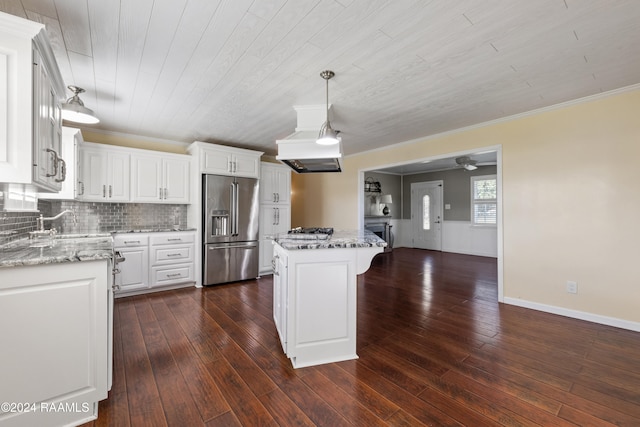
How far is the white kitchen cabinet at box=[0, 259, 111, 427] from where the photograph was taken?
1.31 meters

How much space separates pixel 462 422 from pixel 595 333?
2.14 m

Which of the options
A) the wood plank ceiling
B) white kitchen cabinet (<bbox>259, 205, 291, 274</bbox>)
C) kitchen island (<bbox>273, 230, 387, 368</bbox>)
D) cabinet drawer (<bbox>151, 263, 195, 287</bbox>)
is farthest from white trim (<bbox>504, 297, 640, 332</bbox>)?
cabinet drawer (<bbox>151, 263, 195, 287</bbox>)

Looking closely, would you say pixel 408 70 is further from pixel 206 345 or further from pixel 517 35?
pixel 206 345

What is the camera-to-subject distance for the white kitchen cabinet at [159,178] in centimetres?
393

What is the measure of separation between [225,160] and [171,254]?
1.64 m

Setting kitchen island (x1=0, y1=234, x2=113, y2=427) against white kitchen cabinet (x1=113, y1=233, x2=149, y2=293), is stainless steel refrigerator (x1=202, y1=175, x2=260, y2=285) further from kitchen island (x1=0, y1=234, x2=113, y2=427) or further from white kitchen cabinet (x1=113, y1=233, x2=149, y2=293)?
kitchen island (x1=0, y1=234, x2=113, y2=427)

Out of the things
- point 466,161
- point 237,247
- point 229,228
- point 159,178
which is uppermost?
point 466,161

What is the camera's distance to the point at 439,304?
3.34 m

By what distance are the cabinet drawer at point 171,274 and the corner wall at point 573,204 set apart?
4.40m

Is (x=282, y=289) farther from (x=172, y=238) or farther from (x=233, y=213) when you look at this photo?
(x=172, y=238)

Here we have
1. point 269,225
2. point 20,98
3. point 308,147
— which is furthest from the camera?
Answer: point 269,225

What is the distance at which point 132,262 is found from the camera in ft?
12.0

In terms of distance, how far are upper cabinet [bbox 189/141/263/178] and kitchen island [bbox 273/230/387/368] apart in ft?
8.85

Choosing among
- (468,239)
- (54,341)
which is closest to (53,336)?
Result: (54,341)
